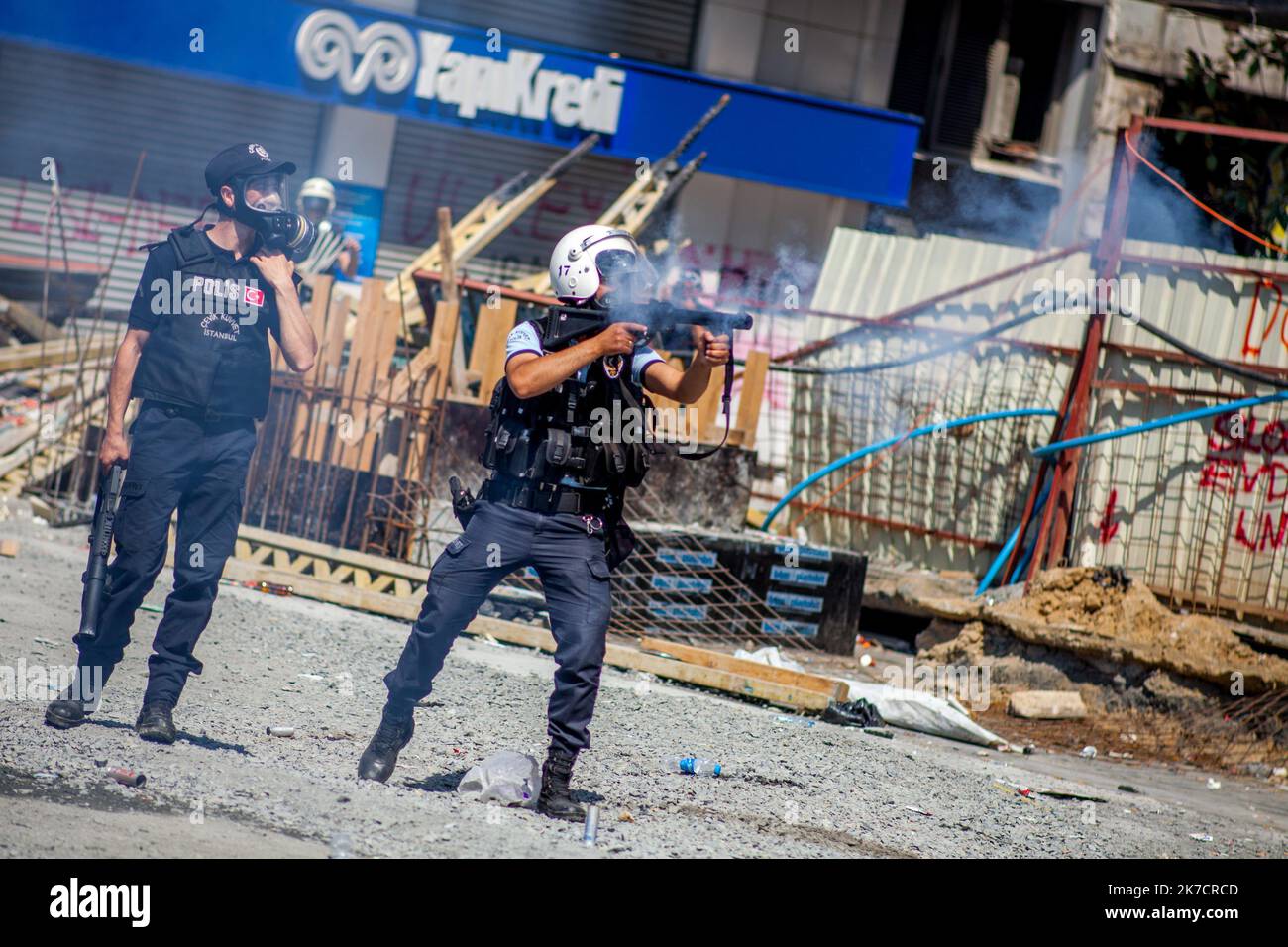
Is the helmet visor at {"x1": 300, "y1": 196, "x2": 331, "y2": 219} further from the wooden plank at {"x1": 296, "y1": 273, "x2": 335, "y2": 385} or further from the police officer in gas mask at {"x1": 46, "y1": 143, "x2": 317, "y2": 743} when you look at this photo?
the police officer in gas mask at {"x1": 46, "y1": 143, "x2": 317, "y2": 743}

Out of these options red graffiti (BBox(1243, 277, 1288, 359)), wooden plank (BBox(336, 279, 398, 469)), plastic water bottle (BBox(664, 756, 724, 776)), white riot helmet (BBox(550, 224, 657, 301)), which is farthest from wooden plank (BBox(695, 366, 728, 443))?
white riot helmet (BBox(550, 224, 657, 301))

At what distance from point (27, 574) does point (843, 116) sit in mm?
11387

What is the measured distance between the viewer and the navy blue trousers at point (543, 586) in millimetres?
4723

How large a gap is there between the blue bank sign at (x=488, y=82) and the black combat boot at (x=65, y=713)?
450 inches

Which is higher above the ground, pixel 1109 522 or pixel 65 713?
pixel 1109 522

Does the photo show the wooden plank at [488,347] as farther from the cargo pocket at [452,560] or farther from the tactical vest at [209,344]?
the cargo pocket at [452,560]

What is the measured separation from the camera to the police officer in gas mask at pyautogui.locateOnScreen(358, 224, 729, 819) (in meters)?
4.71

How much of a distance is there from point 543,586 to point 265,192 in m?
1.84

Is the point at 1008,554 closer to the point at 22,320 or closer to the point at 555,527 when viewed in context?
the point at 555,527

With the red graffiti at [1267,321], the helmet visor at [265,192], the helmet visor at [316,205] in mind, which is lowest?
the helmet visor at [265,192]

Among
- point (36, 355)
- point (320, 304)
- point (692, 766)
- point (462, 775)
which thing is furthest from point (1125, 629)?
point (36, 355)

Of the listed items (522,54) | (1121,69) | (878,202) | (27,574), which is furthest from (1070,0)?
(27,574)

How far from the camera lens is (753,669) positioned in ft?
26.0

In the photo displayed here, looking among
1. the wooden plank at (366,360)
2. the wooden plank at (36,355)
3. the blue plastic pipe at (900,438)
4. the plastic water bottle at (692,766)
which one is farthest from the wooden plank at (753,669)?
the wooden plank at (36,355)
